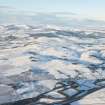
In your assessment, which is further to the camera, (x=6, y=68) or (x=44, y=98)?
(x=6, y=68)

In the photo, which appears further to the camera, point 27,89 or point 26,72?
point 26,72

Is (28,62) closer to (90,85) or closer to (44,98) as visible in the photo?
(90,85)

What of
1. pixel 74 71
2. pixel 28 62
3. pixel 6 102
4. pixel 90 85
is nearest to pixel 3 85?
pixel 6 102

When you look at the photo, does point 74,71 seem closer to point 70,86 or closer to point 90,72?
point 90,72

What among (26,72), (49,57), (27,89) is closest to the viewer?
(27,89)

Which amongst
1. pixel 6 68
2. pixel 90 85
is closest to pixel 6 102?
pixel 90 85

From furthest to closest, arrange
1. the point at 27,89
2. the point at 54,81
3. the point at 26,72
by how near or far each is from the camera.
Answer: the point at 26,72 < the point at 54,81 < the point at 27,89

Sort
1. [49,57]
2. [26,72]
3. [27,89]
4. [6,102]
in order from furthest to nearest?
[49,57]
[26,72]
[27,89]
[6,102]

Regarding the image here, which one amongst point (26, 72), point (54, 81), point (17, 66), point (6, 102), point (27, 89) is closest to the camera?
point (6, 102)

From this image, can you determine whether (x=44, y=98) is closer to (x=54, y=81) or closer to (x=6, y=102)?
(x=6, y=102)
